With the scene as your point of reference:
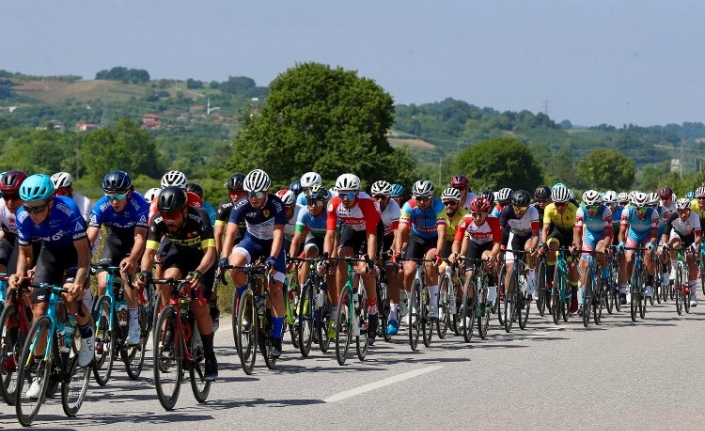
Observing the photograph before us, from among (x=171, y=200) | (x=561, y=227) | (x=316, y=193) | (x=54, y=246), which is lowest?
(x=54, y=246)

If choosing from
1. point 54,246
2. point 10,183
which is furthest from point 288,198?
point 54,246

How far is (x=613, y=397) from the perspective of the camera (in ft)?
35.8

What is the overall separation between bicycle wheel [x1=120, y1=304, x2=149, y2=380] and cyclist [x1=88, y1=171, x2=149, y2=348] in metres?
0.15

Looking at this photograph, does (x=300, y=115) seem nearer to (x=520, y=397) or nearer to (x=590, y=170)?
(x=520, y=397)

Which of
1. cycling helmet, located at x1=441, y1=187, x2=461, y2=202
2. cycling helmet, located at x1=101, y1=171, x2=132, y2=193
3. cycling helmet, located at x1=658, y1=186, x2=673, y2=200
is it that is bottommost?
cycling helmet, located at x1=101, y1=171, x2=132, y2=193

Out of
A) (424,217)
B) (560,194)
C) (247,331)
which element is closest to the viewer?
(247,331)

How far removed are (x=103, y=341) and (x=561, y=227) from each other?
966 cm

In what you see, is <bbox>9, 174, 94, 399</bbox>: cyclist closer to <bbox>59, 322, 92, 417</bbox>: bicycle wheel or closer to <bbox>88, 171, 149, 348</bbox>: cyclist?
<bbox>59, 322, 92, 417</bbox>: bicycle wheel

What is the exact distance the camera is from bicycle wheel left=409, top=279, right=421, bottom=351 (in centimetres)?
1474

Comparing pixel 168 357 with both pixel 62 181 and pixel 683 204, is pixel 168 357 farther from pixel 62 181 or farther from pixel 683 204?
pixel 683 204

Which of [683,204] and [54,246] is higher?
[683,204]

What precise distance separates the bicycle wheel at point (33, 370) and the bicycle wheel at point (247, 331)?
298 cm

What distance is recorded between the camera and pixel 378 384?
1167 centimetres

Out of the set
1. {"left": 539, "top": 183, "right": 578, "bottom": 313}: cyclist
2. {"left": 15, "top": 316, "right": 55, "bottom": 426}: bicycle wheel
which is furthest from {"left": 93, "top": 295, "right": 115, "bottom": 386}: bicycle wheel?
{"left": 539, "top": 183, "right": 578, "bottom": 313}: cyclist
